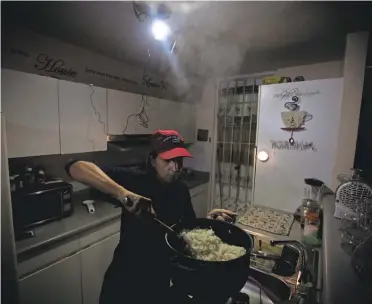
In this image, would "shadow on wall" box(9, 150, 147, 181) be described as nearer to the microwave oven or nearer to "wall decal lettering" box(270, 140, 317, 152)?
the microwave oven

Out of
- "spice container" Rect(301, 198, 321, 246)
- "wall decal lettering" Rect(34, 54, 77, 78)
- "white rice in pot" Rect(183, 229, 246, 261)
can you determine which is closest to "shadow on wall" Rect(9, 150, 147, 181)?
"wall decal lettering" Rect(34, 54, 77, 78)

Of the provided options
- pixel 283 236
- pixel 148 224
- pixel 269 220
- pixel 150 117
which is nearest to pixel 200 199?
pixel 150 117

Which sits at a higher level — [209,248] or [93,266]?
[209,248]

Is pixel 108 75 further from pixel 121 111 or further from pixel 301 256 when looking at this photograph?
pixel 301 256

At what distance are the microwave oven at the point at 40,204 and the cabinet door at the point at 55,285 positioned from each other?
0.30 metres

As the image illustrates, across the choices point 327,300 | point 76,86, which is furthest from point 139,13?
point 327,300

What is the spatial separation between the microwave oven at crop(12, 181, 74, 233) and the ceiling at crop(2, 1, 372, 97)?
3.83 feet

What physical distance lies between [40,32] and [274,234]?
2.24 meters

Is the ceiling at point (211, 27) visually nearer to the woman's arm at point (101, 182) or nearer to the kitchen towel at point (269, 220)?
the woman's arm at point (101, 182)

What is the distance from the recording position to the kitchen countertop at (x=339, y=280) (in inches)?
21.0

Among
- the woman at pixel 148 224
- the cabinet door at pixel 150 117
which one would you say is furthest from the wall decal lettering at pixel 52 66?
the woman at pixel 148 224

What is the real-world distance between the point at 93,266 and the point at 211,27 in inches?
75.6

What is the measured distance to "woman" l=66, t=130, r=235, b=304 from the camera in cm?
95

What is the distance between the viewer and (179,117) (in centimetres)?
272
